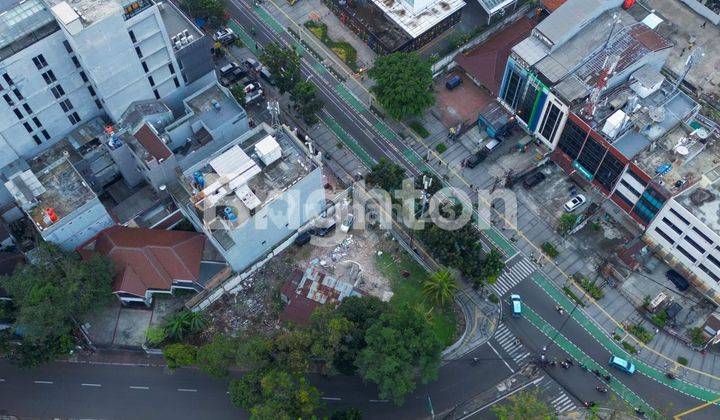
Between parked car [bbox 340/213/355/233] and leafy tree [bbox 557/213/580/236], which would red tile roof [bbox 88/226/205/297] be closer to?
parked car [bbox 340/213/355/233]

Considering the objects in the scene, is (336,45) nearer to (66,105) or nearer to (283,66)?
(283,66)

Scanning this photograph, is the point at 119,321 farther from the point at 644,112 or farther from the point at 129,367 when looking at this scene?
the point at 644,112

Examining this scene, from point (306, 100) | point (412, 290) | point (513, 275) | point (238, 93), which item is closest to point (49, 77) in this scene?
point (238, 93)

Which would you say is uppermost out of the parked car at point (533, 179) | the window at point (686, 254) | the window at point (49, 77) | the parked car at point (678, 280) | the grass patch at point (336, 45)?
the window at point (49, 77)

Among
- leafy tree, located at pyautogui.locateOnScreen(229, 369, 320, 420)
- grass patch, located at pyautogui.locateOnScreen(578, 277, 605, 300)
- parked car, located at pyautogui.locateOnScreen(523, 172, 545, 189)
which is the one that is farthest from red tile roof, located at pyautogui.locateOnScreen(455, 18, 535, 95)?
leafy tree, located at pyautogui.locateOnScreen(229, 369, 320, 420)

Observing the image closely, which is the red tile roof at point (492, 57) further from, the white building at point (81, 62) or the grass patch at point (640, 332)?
the white building at point (81, 62)

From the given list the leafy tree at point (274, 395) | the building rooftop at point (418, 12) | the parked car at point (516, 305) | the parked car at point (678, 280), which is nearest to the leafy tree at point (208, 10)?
the building rooftop at point (418, 12)

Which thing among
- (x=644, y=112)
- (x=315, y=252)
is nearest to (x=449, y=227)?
(x=315, y=252)
